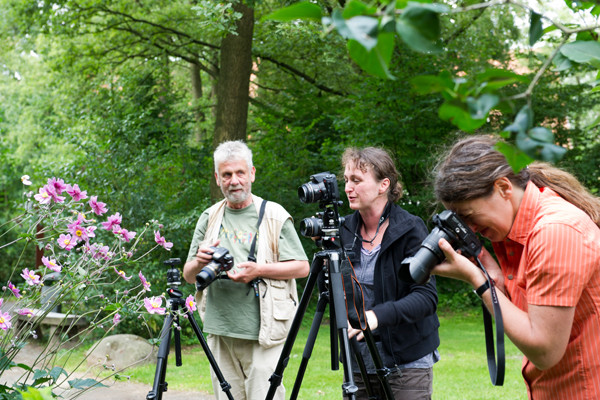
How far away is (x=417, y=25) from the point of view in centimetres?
72

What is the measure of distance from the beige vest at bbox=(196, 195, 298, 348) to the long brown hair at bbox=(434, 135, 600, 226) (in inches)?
63.2

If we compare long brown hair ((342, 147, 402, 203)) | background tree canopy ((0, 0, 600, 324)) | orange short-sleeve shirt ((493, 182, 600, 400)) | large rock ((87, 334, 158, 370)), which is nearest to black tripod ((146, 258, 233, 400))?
long brown hair ((342, 147, 402, 203))

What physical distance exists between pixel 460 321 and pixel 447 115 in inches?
449

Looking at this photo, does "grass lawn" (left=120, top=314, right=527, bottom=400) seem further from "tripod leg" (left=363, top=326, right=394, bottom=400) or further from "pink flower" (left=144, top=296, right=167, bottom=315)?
"pink flower" (left=144, top=296, right=167, bottom=315)

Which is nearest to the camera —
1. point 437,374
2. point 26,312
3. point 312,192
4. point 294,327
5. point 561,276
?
point 561,276

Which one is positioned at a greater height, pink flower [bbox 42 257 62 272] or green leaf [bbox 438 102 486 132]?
green leaf [bbox 438 102 486 132]

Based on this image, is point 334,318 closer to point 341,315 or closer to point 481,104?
point 341,315

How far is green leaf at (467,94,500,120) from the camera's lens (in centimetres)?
77

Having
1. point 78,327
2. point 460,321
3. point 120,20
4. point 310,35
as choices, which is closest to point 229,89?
point 310,35

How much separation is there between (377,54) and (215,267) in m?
2.42

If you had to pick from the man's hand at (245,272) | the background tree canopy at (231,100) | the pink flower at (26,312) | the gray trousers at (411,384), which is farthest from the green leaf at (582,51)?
the background tree canopy at (231,100)

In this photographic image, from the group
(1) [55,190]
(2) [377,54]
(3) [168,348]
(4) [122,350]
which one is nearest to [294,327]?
(3) [168,348]

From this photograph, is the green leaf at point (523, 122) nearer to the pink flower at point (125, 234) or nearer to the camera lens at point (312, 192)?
the pink flower at point (125, 234)

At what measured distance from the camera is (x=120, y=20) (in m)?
11.5
